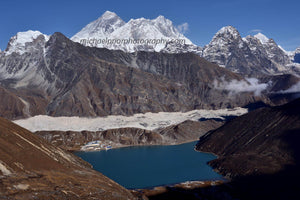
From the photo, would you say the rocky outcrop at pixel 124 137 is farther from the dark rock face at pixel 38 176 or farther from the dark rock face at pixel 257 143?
the dark rock face at pixel 38 176

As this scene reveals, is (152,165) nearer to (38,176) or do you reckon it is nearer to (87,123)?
(38,176)

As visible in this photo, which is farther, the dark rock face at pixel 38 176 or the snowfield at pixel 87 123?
the snowfield at pixel 87 123

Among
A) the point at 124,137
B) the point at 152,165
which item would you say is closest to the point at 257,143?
the point at 152,165

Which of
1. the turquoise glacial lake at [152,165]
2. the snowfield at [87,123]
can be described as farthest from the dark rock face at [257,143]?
the snowfield at [87,123]

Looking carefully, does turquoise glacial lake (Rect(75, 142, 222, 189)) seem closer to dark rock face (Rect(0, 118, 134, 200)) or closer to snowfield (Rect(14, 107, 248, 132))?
dark rock face (Rect(0, 118, 134, 200))

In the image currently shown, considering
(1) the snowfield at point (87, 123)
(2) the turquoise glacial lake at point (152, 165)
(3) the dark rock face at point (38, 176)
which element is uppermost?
(1) the snowfield at point (87, 123)

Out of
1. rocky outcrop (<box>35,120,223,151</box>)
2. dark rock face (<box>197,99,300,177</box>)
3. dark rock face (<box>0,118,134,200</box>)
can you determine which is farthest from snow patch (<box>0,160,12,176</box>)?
rocky outcrop (<box>35,120,223,151</box>)

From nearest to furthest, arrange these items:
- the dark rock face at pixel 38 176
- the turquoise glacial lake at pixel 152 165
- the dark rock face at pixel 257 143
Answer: the dark rock face at pixel 38 176 < the dark rock face at pixel 257 143 < the turquoise glacial lake at pixel 152 165
